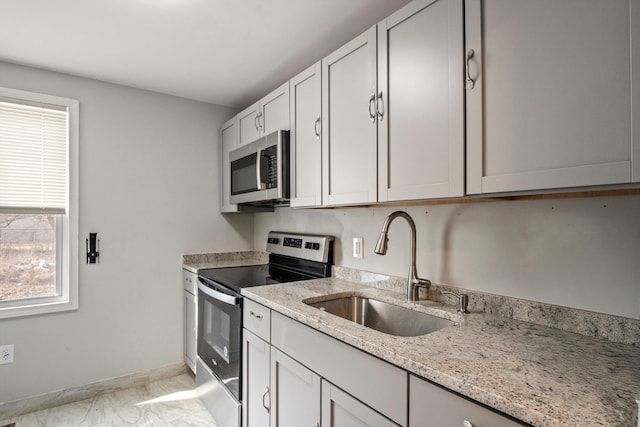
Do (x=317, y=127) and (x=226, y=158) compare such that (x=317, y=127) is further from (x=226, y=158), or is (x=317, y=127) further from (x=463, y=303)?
(x=226, y=158)

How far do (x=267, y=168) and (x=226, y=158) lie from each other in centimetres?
89

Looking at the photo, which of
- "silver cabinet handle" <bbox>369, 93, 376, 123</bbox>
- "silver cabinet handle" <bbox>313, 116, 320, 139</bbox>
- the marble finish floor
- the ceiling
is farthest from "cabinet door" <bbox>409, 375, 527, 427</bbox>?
the marble finish floor

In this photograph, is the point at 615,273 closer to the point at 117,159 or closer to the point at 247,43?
the point at 247,43

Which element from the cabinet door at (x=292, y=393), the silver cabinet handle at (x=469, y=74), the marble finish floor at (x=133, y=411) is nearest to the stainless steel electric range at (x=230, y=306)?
the marble finish floor at (x=133, y=411)

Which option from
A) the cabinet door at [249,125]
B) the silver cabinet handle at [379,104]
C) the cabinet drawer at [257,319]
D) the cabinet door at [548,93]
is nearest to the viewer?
the cabinet door at [548,93]

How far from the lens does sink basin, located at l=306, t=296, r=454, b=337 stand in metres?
1.44

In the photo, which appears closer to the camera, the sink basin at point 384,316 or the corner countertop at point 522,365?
the corner countertop at point 522,365

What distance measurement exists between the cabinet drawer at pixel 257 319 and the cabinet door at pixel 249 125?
1.23 m

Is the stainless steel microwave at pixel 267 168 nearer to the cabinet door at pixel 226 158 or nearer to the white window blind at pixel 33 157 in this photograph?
the cabinet door at pixel 226 158

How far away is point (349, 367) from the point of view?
3.69ft

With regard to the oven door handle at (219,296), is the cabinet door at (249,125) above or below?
above

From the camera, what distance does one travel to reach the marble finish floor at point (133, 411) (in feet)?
6.97

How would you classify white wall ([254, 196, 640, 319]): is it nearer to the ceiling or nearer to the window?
the ceiling

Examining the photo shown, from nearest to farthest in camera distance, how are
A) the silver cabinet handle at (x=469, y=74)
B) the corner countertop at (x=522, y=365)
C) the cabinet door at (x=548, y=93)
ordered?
the corner countertop at (x=522, y=365), the cabinet door at (x=548, y=93), the silver cabinet handle at (x=469, y=74)
